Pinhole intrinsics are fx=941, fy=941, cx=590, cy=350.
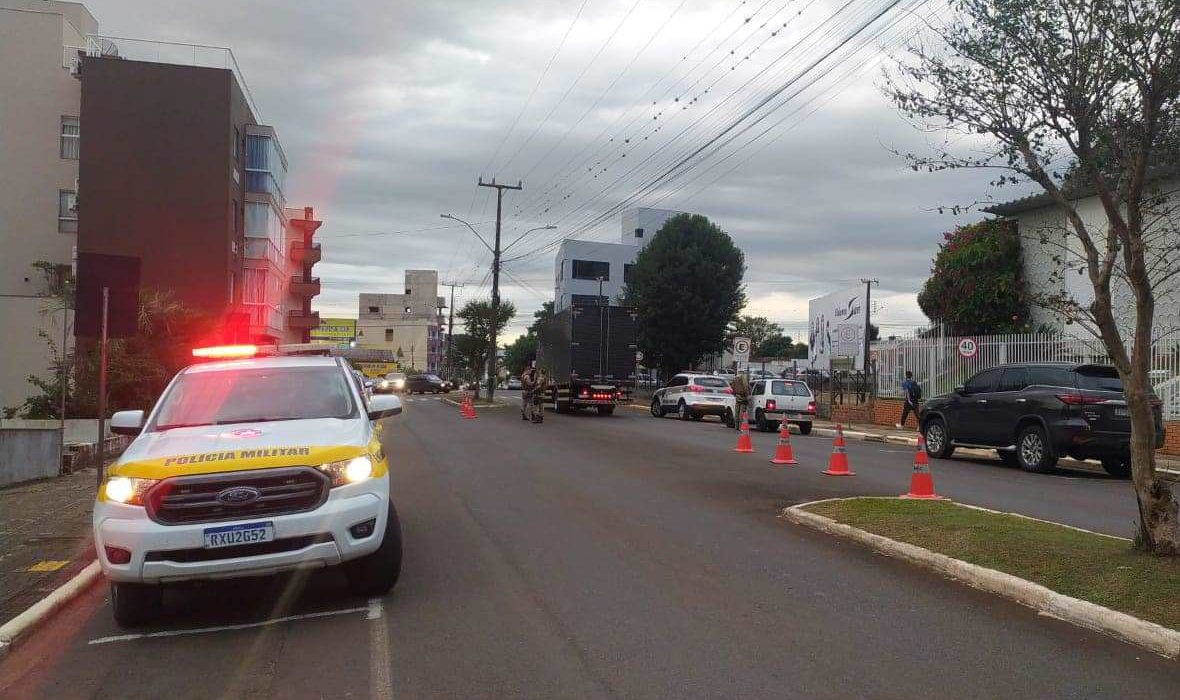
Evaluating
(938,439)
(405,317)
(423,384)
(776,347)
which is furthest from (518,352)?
(938,439)

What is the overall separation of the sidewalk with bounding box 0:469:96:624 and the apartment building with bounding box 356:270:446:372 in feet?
326

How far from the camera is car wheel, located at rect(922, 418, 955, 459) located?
18.1 meters

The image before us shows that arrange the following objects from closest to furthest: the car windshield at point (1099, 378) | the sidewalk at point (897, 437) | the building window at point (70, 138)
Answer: the car windshield at point (1099, 378)
the sidewalk at point (897, 437)
the building window at point (70, 138)

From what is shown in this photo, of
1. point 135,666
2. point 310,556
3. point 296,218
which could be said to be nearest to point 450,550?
point 310,556

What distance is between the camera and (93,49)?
1439 inches

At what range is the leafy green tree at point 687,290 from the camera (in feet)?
155

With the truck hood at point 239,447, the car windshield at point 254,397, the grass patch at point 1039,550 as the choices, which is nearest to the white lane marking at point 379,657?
the truck hood at point 239,447

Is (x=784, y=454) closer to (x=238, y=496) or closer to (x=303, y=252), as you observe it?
(x=238, y=496)

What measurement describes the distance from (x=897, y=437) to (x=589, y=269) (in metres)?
63.3

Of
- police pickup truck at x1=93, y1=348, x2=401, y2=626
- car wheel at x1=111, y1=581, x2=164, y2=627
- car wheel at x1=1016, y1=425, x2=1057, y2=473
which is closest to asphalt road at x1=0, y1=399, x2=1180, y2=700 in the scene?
car wheel at x1=111, y1=581, x2=164, y2=627

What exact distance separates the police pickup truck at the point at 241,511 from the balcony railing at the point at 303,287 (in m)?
52.9

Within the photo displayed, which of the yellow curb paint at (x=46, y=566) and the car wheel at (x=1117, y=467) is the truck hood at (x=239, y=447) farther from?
the car wheel at (x=1117, y=467)

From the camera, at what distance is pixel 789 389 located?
26.1 metres

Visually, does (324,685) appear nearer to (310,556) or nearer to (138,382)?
(310,556)
